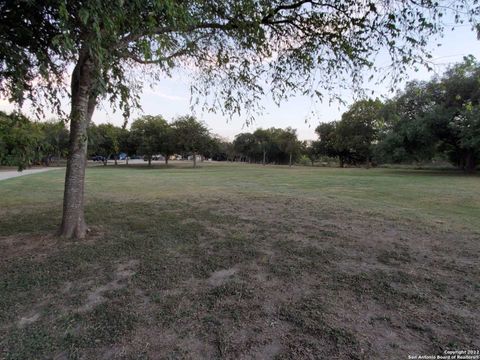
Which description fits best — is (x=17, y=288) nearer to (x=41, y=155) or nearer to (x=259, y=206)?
(x=41, y=155)

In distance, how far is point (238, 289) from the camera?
3012 millimetres

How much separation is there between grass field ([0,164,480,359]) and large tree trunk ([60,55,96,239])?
39 centimetres

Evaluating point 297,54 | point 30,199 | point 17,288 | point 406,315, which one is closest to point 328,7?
point 297,54

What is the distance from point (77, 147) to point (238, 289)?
3420 millimetres

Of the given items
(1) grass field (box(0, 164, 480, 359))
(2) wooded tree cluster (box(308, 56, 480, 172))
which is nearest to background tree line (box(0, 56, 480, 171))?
(2) wooded tree cluster (box(308, 56, 480, 172))

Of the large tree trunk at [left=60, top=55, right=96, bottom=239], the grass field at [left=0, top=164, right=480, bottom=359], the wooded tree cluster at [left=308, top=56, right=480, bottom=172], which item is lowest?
→ the grass field at [left=0, top=164, right=480, bottom=359]

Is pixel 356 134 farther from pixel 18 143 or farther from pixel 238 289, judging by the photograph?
pixel 18 143

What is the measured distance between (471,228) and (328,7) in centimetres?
512

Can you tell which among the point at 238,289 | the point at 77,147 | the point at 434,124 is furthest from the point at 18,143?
the point at 434,124

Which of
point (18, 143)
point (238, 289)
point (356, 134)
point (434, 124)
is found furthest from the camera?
point (356, 134)

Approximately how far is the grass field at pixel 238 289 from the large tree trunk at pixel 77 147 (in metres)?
0.39

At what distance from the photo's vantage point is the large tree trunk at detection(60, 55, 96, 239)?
4.23 meters

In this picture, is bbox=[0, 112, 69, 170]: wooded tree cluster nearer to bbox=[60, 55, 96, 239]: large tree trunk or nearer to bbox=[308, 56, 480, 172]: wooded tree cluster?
bbox=[60, 55, 96, 239]: large tree trunk

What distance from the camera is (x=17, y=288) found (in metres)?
2.95
